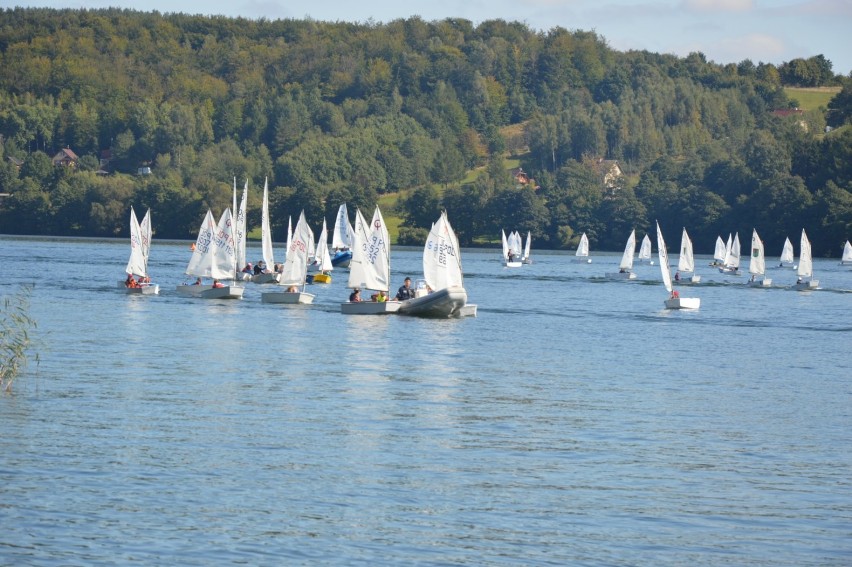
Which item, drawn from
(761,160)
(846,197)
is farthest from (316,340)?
(761,160)

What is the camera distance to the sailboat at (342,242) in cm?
12162

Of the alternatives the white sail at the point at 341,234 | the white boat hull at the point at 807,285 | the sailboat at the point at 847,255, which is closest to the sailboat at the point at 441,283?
the white boat hull at the point at 807,285

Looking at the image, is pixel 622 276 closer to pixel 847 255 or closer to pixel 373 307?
pixel 847 255

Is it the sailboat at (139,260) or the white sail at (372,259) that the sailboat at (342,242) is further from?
the white sail at (372,259)

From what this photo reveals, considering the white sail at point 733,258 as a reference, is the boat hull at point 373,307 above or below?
below

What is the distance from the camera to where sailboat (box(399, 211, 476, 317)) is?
62500mm

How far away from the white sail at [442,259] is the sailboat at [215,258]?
12.9 m

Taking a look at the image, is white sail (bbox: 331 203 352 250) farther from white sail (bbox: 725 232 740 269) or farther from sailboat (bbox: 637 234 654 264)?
sailboat (bbox: 637 234 654 264)

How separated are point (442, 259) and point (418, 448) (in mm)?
35117

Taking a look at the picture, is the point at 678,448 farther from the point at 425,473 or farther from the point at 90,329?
the point at 90,329

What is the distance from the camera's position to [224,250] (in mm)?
73938

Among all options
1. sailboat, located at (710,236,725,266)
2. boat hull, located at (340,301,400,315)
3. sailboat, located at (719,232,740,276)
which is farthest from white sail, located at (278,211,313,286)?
sailboat, located at (710,236,725,266)

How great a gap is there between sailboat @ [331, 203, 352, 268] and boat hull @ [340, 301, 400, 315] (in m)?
55.8

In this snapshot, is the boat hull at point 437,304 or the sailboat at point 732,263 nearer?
the boat hull at point 437,304
